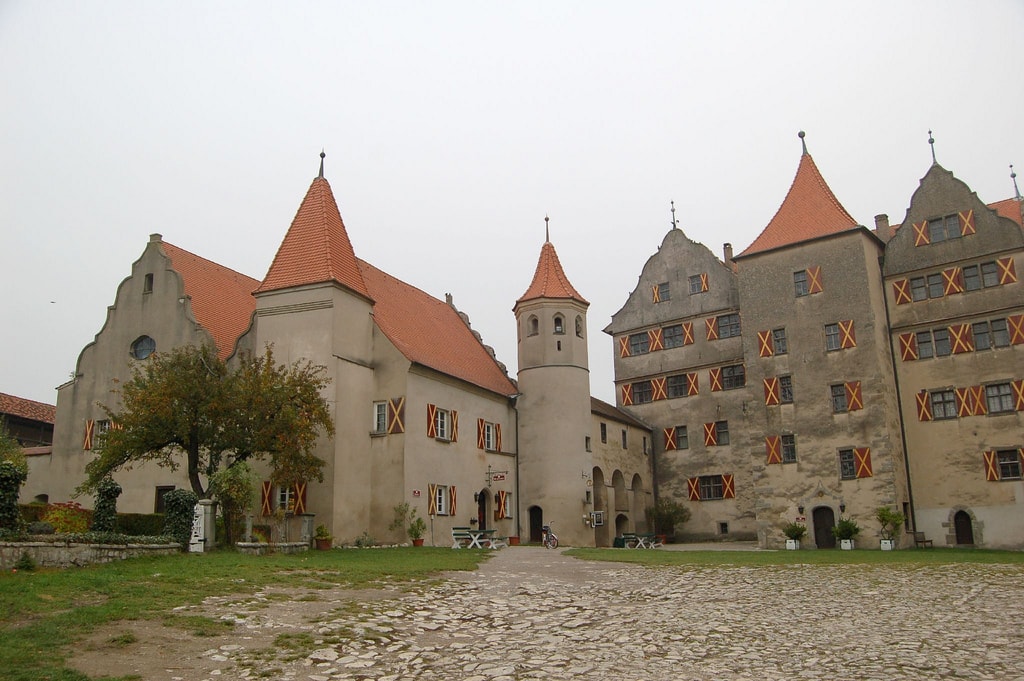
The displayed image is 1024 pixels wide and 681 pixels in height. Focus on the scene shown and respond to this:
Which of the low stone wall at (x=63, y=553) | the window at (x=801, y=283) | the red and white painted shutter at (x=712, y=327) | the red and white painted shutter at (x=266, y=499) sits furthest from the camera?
the red and white painted shutter at (x=712, y=327)

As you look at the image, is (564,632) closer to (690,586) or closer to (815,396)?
(690,586)

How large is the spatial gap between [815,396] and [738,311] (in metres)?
8.20

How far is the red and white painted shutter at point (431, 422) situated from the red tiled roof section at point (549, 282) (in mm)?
8761

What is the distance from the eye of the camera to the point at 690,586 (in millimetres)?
17297

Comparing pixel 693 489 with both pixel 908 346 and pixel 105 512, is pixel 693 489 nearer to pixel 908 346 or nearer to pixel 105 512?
pixel 908 346

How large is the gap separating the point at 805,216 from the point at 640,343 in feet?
37.1

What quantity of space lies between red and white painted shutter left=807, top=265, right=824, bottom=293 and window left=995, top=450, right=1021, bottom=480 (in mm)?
9200

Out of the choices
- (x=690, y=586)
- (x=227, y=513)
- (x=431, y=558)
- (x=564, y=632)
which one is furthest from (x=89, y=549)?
(x=690, y=586)

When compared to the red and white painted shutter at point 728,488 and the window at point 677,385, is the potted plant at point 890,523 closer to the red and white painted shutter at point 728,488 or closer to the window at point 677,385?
the red and white painted shutter at point 728,488

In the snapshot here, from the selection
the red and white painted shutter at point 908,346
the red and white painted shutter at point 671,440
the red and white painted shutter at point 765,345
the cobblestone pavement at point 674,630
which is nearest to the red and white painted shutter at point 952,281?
the red and white painted shutter at point 908,346

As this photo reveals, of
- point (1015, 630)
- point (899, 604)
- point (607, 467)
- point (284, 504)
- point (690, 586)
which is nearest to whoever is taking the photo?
point (1015, 630)

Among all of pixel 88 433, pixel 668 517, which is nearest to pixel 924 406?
pixel 668 517

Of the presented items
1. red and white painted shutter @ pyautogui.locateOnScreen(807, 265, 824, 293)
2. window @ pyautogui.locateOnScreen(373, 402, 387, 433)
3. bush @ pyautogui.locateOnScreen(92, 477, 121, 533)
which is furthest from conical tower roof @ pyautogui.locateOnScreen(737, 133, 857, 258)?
bush @ pyautogui.locateOnScreen(92, 477, 121, 533)

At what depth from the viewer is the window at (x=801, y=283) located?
121 ft
